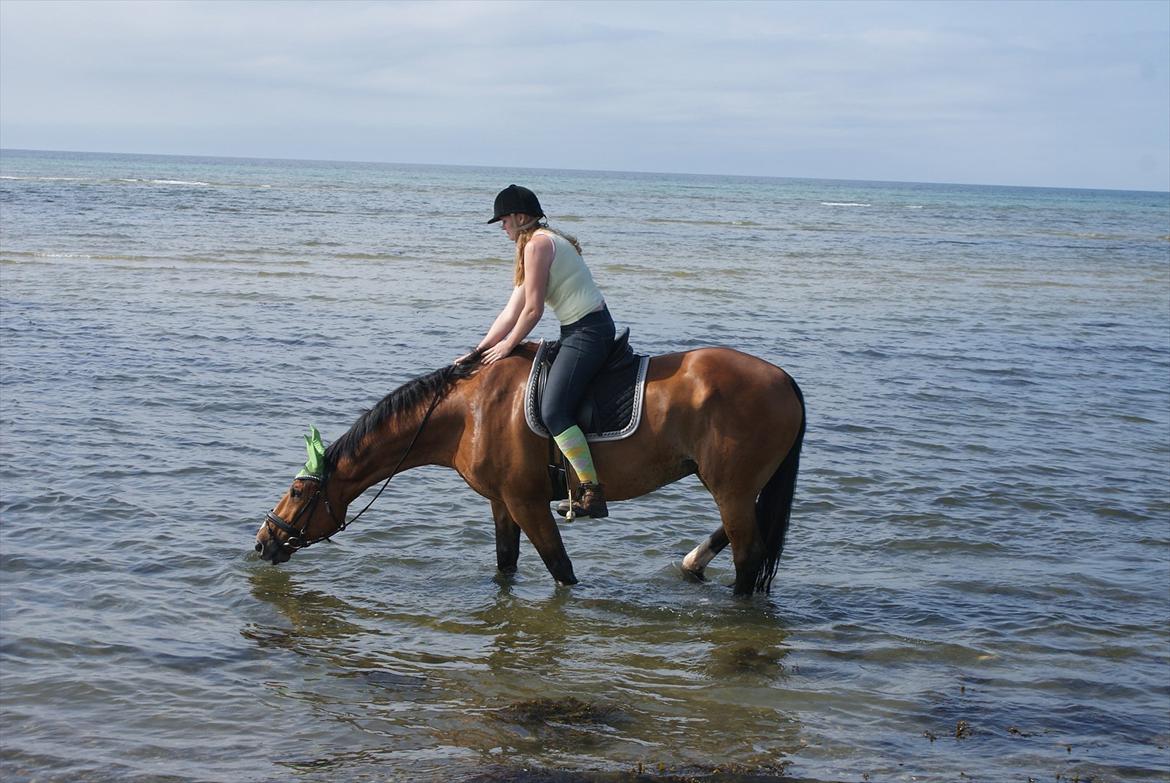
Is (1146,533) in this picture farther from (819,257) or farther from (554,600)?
(819,257)

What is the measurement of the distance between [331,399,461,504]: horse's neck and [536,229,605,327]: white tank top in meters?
0.98

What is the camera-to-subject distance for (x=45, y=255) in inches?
960

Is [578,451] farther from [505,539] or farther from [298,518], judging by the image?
[298,518]

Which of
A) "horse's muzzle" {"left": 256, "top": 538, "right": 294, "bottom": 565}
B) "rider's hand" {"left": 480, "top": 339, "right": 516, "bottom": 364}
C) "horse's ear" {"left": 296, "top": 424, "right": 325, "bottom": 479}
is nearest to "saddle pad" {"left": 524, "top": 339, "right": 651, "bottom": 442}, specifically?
"rider's hand" {"left": 480, "top": 339, "right": 516, "bottom": 364}

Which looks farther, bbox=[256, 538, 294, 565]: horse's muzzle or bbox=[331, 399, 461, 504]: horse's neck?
bbox=[256, 538, 294, 565]: horse's muzzle

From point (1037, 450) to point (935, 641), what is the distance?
16.8 feet

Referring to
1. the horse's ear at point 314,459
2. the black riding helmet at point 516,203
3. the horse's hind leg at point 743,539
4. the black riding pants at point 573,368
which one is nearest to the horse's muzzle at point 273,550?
the horse's ear at point 314,459

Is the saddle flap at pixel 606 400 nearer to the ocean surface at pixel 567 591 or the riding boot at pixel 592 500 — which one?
the riding boot at pixel 592 500

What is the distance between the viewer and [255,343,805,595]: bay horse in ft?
21.4

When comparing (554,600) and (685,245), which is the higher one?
(685,245)

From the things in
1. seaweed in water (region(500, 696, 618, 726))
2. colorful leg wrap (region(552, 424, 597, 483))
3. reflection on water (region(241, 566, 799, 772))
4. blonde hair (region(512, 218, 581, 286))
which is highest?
blonde hair (region(512, 218, 581, 286))

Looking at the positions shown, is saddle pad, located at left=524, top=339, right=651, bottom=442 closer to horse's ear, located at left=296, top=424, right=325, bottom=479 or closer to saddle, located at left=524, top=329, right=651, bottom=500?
saddle, located at left=524, top=329, right=651, bottom=500

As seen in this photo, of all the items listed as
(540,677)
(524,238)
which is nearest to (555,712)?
(540,677)

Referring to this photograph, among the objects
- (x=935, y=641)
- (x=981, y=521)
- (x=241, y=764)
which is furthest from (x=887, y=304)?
(x=241, y=764)
